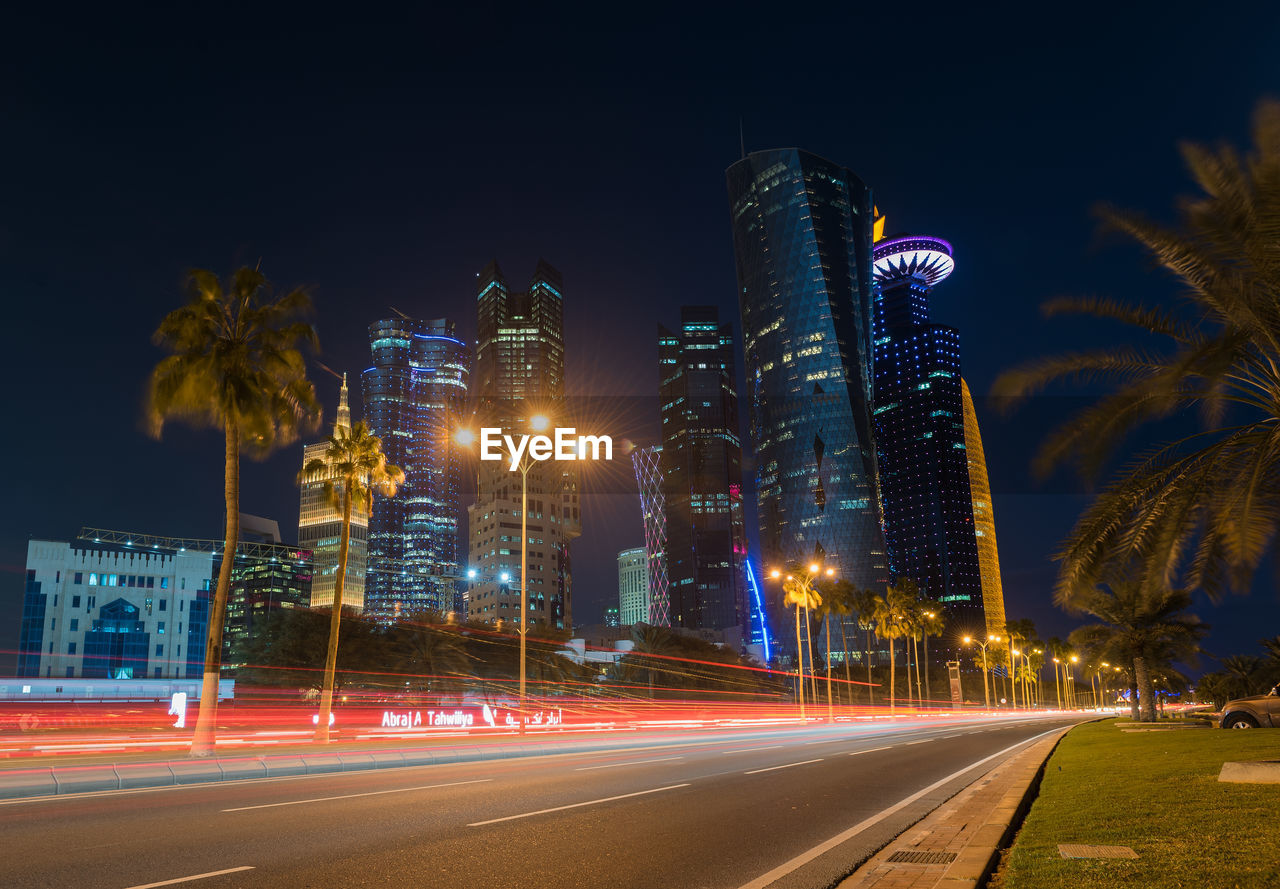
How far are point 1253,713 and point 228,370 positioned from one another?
3383cm

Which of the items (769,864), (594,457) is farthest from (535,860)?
(594,457)

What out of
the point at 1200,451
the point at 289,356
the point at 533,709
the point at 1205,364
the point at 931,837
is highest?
the point at 289,356

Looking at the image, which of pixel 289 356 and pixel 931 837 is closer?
pixel 931 837

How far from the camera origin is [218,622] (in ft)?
82.6

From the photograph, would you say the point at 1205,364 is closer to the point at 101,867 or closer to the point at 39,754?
the point at 101,867

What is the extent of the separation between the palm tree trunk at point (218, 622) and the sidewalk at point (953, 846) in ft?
60.0

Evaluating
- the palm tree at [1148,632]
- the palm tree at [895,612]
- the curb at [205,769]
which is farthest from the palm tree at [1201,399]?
the palm tree at [895,612]

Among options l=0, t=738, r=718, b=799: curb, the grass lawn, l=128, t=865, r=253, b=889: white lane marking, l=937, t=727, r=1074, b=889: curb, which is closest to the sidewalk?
l=937, t=727, r=1074, b=889: curb

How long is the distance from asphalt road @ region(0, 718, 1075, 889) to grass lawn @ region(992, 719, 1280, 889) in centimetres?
184

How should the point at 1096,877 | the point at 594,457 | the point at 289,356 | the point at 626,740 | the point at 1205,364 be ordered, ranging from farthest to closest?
the point at 594,457, the point at 626,740, the point at 289,356, the point at 1205,364, the point at 1096,877

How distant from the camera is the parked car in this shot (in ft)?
89.7

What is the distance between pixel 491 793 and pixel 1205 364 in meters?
13.4

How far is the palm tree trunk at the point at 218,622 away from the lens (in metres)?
22.5

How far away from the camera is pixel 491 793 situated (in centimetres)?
1455
